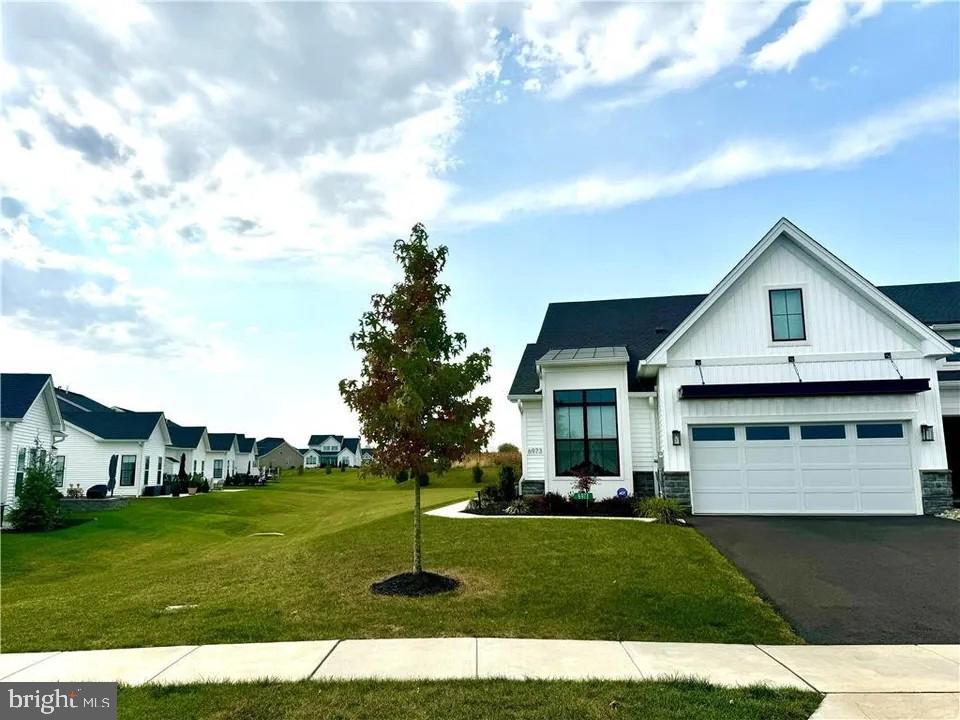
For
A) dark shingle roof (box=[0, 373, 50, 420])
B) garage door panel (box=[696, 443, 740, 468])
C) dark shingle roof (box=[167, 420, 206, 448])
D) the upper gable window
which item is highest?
the upper gable window

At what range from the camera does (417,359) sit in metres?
9.55

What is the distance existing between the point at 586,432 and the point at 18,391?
23052 millimetres

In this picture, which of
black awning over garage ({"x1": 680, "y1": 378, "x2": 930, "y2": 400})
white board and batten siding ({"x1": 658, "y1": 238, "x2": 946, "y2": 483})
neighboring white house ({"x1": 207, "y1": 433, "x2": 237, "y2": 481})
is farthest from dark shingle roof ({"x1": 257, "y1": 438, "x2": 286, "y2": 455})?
black awning over garage ({"x1": 680, "y1": 378, "x2": 930, "y2": 400})

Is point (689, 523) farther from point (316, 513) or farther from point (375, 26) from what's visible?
point (316, 513)

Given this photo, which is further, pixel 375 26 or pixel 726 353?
pixel 726 353

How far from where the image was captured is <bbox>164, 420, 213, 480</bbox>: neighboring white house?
50.1 m

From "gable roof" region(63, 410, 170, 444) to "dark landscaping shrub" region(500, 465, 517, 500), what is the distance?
28.7 metres

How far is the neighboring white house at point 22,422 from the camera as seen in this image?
74.3 feet

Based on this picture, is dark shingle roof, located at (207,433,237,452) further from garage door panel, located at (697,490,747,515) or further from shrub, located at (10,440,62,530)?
garage door panel, located at (697,490,747,515)

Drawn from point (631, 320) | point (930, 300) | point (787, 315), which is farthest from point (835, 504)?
point (930, 300)

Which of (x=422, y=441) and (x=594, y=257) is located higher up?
(x=594, y=257)

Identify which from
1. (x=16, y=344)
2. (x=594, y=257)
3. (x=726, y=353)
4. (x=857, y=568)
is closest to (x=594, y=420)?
(x=726, y=353)

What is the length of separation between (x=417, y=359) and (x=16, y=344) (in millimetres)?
18243

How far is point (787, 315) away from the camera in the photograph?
57.8 feet
